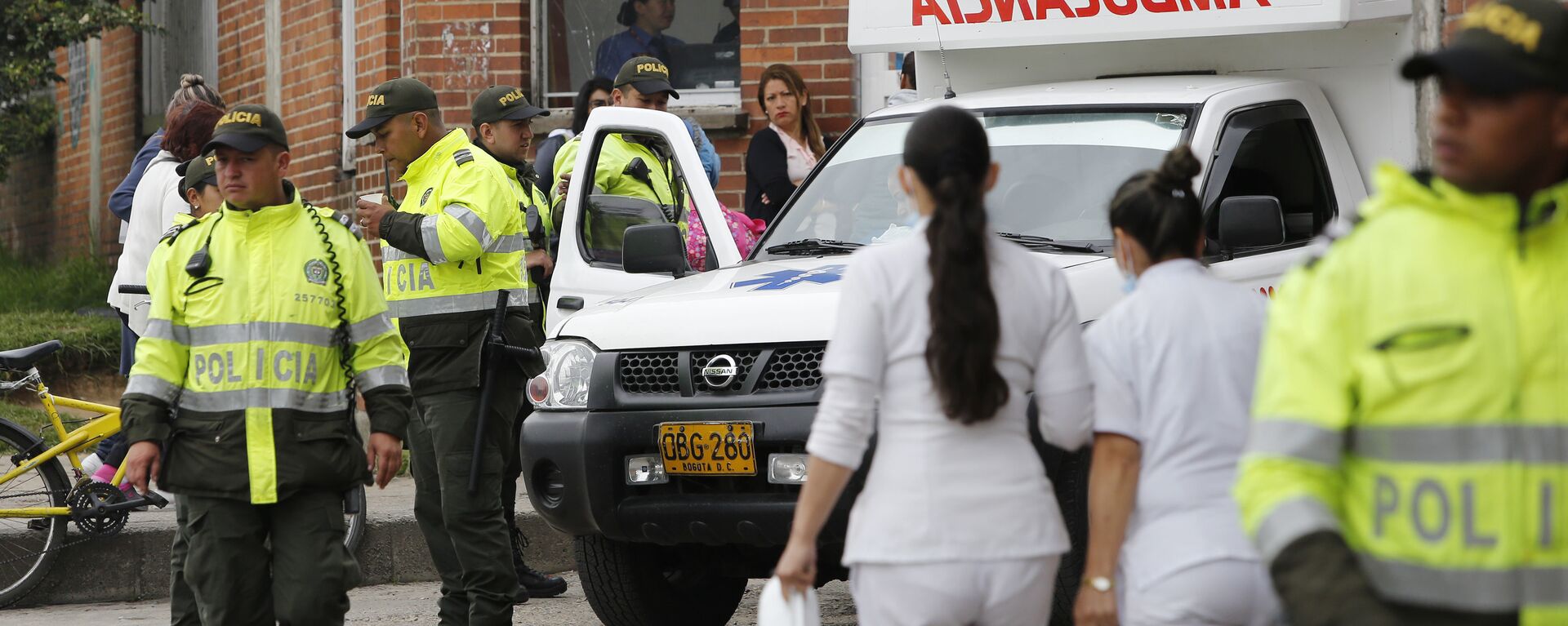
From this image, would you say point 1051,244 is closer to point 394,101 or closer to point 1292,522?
point 394,101

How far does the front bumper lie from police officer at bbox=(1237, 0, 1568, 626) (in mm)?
2769

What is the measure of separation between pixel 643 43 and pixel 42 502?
195 inches

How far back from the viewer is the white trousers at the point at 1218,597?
338 cm

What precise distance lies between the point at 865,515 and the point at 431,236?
285cm

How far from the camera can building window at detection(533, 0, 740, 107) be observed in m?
11.0

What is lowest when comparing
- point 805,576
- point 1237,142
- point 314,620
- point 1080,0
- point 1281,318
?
point 314,620

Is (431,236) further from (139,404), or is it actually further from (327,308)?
(139,404)

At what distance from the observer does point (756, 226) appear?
26.9ft

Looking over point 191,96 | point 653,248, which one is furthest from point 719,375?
point 191,96

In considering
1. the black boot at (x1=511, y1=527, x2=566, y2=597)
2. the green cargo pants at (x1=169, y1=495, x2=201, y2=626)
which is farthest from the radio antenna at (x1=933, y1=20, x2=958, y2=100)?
the green cargo pants at (x1=169, y1=495, x2=201, y2=626)

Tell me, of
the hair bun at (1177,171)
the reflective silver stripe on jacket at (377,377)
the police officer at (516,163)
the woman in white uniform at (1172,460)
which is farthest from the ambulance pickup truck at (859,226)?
the woman in white uniform at (1172,460)

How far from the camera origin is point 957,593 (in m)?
3.32

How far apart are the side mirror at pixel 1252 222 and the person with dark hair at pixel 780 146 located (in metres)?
3.44

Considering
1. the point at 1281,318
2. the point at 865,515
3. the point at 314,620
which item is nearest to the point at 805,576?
the point at 865,515
